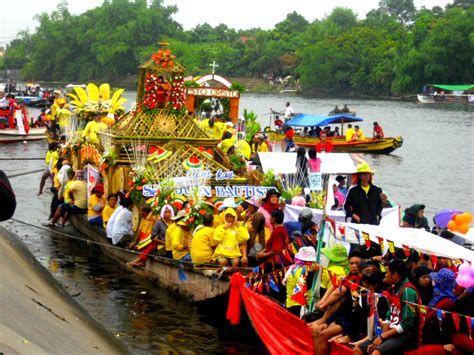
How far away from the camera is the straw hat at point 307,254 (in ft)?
38.3

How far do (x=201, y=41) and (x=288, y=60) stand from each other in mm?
25406

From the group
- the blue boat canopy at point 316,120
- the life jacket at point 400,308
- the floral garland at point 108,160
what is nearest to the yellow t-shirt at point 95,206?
the floral garland at point 108,160

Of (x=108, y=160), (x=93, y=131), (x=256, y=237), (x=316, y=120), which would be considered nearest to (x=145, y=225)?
(x=256, y=237)

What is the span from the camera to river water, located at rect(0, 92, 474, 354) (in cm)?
1332

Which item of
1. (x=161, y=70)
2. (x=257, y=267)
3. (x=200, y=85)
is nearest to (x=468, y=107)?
(x=200, y=85)

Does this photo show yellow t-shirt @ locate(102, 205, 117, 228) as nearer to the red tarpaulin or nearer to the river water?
the river water

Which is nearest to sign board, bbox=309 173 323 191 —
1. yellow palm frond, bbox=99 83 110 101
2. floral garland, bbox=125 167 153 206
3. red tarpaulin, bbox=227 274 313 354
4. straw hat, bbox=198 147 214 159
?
straw hat, bbox=198 147 214 159

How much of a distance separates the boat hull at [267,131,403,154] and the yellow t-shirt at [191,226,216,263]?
82.2 ft

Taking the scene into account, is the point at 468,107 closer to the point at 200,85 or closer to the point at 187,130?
the point at 200,85

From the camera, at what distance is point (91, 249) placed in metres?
18.7

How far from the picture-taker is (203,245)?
13.9 m

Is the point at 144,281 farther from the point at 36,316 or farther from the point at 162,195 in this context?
the point at 36,316

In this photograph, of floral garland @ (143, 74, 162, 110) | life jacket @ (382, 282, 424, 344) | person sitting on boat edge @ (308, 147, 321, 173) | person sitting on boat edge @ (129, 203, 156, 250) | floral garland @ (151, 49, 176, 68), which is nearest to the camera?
life jacket @ (382, 282, 424, 344)

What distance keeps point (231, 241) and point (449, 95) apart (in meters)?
81.4
